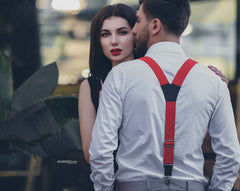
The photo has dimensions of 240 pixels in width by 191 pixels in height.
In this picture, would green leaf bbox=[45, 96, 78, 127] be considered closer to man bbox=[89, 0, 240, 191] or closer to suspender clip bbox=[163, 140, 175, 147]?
man bbox=[89, 0, 240, 191]

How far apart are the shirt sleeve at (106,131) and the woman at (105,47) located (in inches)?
20.4

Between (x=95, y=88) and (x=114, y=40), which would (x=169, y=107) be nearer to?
(x=95, y=88)

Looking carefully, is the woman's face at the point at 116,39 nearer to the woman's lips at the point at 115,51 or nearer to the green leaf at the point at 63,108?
the woman's lips at the point at 115,51

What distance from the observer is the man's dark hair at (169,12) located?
2211 mm

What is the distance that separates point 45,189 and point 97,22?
186 centimetres

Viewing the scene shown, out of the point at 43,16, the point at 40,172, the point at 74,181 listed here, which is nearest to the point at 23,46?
the point at 43,16

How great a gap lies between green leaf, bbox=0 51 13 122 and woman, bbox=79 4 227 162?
0.73 m

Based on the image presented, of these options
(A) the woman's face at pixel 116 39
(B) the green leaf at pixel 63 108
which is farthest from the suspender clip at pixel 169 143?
(B) the green leaf at pixel 63 108

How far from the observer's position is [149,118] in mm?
2033

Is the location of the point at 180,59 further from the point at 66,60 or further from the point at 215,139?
the point at 66,60

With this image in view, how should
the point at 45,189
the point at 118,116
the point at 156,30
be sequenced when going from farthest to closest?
1. the point at 45,189
2. the point at 156,30
3. the point at 118,116

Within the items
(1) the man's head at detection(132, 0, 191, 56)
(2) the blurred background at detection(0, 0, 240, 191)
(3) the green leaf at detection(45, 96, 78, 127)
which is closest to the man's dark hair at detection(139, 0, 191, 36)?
(1) the man's head at detection(132, 0, 191, 56)

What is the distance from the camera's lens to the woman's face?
276 centimetres

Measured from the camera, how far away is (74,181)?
344 cm
